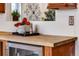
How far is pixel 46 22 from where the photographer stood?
2.02 meters

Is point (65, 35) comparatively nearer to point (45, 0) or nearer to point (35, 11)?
point (35, 11)

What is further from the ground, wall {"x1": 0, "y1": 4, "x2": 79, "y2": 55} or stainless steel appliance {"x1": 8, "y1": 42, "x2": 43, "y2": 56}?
wall {"x1": 0, "y1": 4, "x2": 79, "y2": 55}

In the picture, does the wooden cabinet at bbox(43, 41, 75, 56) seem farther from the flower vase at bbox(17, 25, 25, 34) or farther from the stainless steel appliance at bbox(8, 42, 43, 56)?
the flower vase at bbox(17, 25, 25, 34)

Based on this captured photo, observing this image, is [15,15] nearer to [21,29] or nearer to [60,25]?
[21,29]

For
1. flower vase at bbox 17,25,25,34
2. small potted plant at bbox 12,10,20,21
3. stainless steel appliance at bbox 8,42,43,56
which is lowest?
stainless steel appliance at bbox 8,42,43,56

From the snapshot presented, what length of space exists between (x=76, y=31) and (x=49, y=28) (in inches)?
14.8

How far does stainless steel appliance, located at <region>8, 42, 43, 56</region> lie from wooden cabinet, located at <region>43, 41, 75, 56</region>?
8cm

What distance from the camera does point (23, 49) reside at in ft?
5.33

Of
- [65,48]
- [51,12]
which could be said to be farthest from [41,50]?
[51,12]

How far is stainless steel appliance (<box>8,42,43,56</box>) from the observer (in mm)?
1486

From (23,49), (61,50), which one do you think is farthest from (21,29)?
(61,50)

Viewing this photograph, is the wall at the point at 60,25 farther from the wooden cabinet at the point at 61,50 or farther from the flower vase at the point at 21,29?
the flower vase at the point at 21,29

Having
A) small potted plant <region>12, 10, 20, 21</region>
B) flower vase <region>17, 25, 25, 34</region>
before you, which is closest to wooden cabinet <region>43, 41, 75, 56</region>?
flower vase <region>17, 25, 25, 34</region>

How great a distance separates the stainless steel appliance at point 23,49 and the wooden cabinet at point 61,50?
3.1 inches
